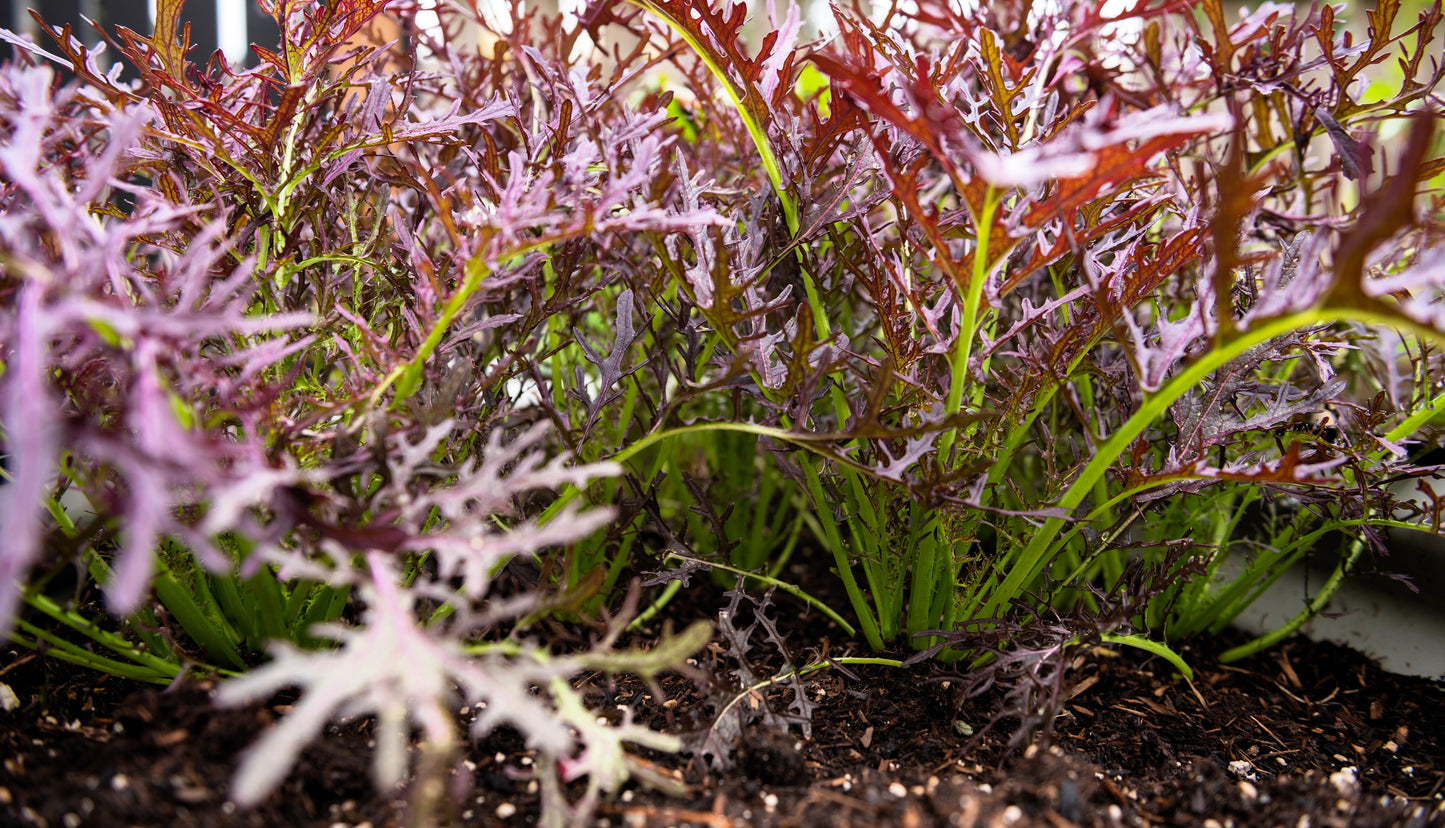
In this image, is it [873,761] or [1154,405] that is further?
[873,761]

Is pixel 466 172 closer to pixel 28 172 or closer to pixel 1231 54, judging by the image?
pixel 28 172

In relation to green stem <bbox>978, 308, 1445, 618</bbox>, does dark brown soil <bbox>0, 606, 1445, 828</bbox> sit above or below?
below

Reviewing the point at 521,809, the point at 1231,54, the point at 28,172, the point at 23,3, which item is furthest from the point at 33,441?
the point at 23,3

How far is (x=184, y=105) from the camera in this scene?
2.19ft

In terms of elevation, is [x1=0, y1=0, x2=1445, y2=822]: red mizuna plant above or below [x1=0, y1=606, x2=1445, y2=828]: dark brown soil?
above

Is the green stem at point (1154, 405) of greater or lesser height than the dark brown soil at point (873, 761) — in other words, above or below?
above

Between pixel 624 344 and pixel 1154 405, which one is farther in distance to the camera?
pixel 624 344

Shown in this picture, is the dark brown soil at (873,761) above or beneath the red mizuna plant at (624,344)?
beneath

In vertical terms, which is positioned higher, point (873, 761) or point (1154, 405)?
point (1154, 405)

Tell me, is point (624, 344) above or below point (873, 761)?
above

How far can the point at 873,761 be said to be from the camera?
68 centimetres

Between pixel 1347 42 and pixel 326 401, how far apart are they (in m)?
0.97

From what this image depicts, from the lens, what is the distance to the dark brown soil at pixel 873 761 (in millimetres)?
522

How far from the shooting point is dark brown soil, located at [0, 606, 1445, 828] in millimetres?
522
